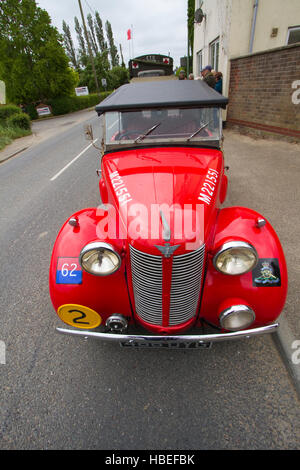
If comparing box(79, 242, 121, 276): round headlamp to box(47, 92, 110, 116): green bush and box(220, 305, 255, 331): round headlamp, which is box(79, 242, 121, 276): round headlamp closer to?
box(220, 305, 255, 331): round headlamp

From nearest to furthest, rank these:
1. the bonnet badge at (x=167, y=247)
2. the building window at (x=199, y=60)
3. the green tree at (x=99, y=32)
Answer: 1. the bonnet badge at (x=167, y=247)
2. the building window at (x=199, y=60)
3. the green tree at (x=99, y=32)

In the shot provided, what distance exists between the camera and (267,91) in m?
7.27

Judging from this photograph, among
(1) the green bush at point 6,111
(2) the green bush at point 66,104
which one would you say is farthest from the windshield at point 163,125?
(2) the green bush at point 66,104

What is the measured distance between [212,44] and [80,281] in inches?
543

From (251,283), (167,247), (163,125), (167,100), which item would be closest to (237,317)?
(251,283)

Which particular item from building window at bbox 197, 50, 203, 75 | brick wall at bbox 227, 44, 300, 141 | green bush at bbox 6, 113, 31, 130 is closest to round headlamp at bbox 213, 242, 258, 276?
brick wall at bbox 227, 44, 300, 141

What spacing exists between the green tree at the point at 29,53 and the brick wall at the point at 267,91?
22686 mm

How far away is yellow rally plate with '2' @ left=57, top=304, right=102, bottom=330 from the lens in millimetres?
1825

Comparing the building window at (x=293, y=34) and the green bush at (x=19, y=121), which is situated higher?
the building window at (x=293, y=34)

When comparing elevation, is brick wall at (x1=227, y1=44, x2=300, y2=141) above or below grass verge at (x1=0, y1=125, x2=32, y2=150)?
above

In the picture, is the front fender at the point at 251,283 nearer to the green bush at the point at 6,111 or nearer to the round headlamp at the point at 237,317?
the round headlamp at the point at 237,317

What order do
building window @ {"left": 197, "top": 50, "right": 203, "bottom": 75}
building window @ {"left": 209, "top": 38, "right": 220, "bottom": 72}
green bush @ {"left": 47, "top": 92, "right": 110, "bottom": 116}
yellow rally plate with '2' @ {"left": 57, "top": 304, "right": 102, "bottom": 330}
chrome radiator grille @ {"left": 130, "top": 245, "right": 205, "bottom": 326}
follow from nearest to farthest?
chrome radiator grille @ {"left": 130, "top": 245, "right": 205, "bottom": 326}
yellow rally plate with '2' @ {"left": 57, "top": 304, "right": 102, "bottom": 330}
building window @ {"left": 209, "top": 38, "right": 220, "bottom": 72}
building window @ {"left": 197, "top": 50, "right": 203, "bottom": 75}
green bush @ {"left": 47, "top": 92, "right": 110, "bottom": 116}

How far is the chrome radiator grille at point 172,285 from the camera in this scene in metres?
1.59

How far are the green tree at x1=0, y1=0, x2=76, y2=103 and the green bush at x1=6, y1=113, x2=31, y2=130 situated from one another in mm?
11459
